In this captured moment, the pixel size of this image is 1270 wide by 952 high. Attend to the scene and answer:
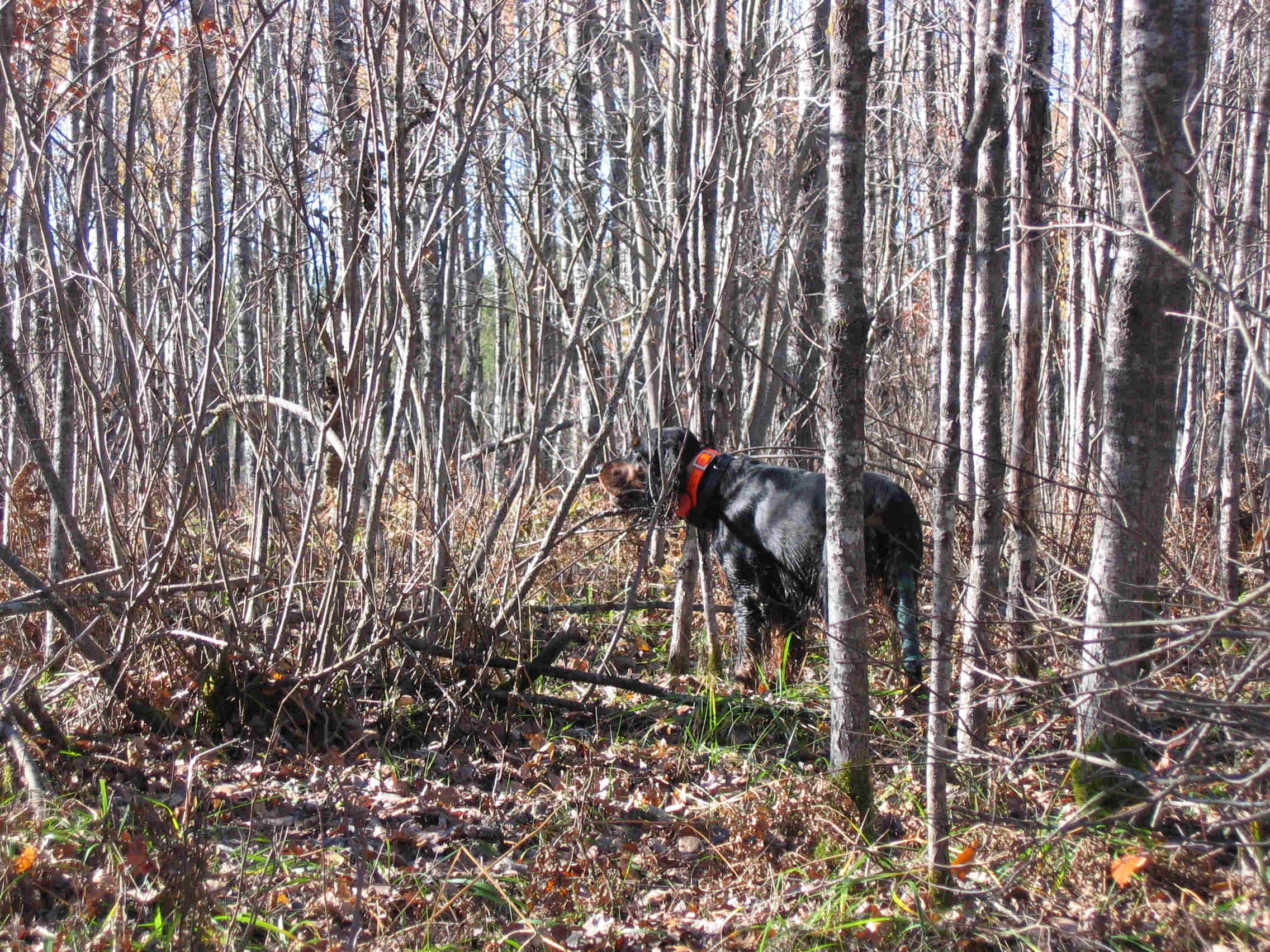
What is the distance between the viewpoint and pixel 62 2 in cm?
571

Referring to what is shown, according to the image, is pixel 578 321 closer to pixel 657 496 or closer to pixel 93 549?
pixel 657 496

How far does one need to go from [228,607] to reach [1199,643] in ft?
12.1

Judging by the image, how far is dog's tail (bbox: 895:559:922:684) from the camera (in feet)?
14.7

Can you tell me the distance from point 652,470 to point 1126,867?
3.01 meters

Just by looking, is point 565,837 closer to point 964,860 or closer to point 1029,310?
point 964,860

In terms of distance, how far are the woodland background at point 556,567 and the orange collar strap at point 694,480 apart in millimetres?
195

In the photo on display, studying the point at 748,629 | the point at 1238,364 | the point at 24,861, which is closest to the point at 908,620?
the point at 748,629

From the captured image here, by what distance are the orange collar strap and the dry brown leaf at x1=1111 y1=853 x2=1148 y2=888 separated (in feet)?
8.64

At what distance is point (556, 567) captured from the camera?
655 cm

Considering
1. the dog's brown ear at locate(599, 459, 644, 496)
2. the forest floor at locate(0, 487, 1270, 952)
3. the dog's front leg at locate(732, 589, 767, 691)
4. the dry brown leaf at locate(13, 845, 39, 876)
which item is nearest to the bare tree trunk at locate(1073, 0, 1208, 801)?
the forest floor at locate(0, 487, 1270, 952)

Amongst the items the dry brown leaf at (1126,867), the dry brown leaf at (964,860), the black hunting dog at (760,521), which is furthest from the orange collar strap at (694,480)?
the dry brown leaf at (1126,867)

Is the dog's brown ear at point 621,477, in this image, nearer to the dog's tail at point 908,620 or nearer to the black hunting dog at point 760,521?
the black hunting dog at point 760,521

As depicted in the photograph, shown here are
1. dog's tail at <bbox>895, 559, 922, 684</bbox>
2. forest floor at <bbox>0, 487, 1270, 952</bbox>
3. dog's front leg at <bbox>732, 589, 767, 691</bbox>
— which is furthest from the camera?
dog's front leg at <bbox>732, 589, 767, 691</bbox>

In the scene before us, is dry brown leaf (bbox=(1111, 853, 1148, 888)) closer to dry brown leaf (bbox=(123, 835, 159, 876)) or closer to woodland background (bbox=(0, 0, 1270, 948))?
woodland background (bbox=(0, 0, 1270, 948))
